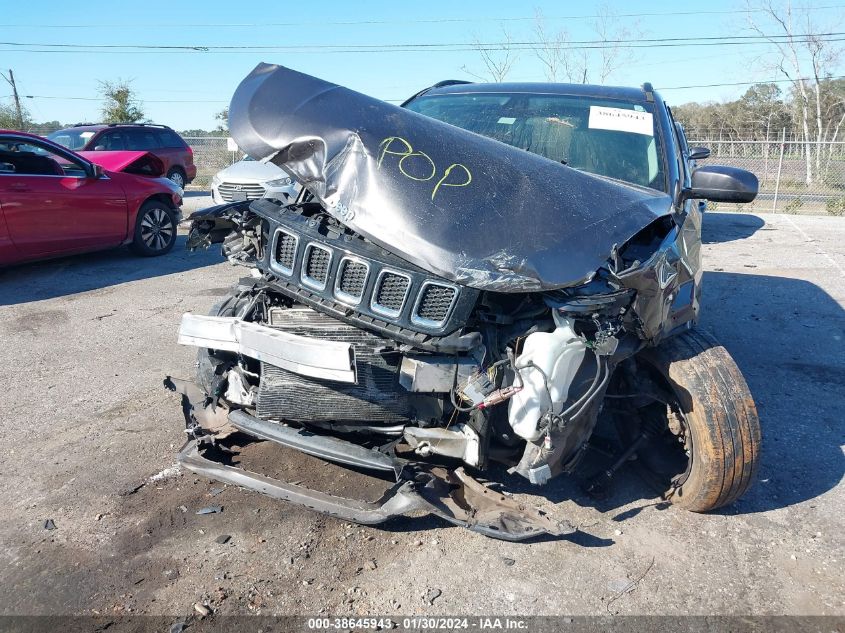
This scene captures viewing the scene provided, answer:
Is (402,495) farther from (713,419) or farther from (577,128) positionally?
(577,128)

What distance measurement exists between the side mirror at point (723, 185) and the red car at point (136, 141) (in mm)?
12885

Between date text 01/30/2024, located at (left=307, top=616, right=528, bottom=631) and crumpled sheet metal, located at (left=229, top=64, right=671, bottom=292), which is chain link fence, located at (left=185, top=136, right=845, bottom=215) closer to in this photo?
crumpled sheet metal, located at (left=229, top=64, right=671, bottom=292)

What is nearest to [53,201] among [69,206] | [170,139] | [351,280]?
[69,206]

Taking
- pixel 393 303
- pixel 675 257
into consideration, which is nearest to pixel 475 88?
pixel 675 257

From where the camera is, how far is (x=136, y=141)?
1562 cm

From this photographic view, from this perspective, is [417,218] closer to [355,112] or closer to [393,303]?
[393,303]

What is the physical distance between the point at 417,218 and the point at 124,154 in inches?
504

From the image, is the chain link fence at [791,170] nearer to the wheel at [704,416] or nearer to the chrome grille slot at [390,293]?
the wheel at [704,416]

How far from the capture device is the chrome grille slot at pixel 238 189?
30.9 feet

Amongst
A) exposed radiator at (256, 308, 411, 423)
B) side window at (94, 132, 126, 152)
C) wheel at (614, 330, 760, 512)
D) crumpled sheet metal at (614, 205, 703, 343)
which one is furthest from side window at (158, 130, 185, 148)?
wheel at (614, 330, 760, 512)

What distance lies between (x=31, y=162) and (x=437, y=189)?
6.67 m

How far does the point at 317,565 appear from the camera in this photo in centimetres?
294

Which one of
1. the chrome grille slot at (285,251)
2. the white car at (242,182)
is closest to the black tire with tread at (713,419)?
the chrome grille slot at (285,251)

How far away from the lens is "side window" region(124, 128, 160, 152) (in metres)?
15.5
